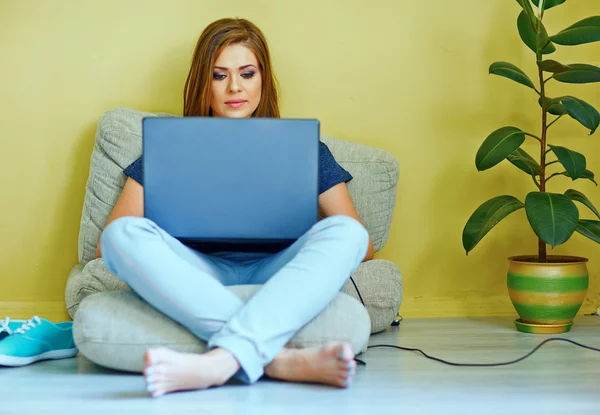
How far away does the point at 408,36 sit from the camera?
9.03 feet

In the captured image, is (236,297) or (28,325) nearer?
(236,297)

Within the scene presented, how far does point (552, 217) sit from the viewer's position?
2.28 meters

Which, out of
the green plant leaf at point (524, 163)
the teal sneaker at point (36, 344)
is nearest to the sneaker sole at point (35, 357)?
the teal sneaker at point (36, 344)

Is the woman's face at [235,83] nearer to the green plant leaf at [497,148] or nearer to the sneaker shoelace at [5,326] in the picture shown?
the green plant leaf at [497,148]

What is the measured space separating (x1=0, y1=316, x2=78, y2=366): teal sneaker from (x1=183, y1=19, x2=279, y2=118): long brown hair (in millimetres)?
771

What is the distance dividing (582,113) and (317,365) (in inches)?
49.3

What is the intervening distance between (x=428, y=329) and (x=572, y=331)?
0.44m

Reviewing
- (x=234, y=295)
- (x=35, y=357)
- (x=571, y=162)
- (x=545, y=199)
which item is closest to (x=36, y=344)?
(x=35, y=357)

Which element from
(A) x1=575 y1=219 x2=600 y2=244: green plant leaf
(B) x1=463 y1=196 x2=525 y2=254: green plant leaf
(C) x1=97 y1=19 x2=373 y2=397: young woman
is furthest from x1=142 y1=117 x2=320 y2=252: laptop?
(A) x1=575 y1=219 x2=600 y2=244: green plant leaf

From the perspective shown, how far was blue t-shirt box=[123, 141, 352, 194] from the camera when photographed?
7.36 feet

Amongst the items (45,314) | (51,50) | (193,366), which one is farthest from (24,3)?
(193,366)

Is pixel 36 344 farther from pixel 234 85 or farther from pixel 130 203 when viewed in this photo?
pixel 234 85

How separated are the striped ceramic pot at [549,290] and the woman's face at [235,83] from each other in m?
0.98

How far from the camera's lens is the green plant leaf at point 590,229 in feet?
7.76
